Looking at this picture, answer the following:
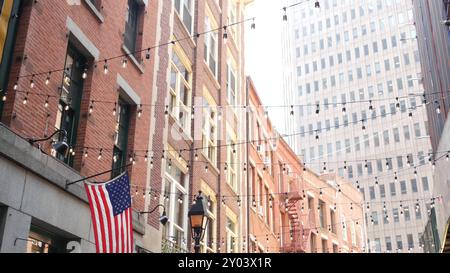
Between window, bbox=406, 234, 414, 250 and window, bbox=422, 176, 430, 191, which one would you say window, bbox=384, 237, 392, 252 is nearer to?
window, bbox=406, 234, 414, 250

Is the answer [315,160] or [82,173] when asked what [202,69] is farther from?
[315,160]

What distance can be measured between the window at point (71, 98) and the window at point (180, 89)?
5.76m

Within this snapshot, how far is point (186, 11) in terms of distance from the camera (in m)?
21.5

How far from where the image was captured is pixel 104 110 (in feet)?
44.1

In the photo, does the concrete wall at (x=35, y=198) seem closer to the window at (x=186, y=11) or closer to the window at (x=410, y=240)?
the window at (x=186, y=11)

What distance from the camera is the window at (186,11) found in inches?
810

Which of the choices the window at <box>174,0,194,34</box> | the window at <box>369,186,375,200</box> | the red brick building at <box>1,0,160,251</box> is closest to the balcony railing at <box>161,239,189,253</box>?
the red brick building at <box>1,0,160,251</box>

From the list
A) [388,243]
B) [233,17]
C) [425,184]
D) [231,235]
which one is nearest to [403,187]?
[425,184]

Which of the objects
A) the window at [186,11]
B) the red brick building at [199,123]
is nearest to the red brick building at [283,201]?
the red brick building at [199,123]

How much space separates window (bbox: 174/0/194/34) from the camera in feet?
67.5

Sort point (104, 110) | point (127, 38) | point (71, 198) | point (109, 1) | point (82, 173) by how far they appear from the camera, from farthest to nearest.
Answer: point (127, 38)
point (109, 1)
point (104, 110)
point (82, 173)
point (71, 198)
